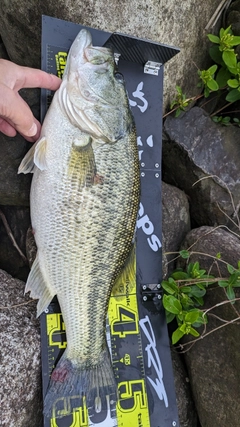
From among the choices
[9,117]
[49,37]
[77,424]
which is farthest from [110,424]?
[49,37]

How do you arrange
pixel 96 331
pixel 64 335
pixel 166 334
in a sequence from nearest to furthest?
pixel 96 331 < pixel 64 335 < pixel 166 334

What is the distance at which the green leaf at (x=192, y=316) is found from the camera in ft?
7.76

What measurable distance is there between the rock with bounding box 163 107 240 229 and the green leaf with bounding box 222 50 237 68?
41cm

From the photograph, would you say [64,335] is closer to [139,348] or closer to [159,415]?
[139,348]

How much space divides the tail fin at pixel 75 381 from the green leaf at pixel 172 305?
47 cm

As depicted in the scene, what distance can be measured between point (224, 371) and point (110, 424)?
0.81 meters

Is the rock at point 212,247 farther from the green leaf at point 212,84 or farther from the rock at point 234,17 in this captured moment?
the rock at point 234,17

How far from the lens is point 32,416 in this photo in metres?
2.29

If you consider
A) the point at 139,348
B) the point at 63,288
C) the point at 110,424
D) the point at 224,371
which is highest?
the point at 63,288

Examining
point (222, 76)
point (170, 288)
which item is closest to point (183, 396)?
point (170, 288)

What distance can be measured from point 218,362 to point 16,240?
1.65 m

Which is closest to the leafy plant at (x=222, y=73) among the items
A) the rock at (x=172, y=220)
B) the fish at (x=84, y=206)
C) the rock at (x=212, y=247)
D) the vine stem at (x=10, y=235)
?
the rock at (x=172, y=220)

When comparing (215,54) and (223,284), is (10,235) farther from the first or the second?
(215,54)

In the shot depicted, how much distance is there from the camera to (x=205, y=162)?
2.94 metres
